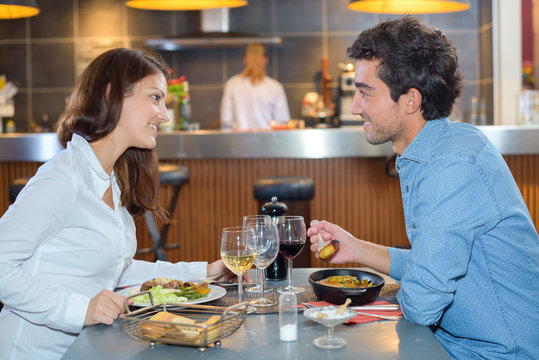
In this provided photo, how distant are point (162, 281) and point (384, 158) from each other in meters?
2.88

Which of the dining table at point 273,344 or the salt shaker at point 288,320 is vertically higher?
the salt shaker at point 288,320

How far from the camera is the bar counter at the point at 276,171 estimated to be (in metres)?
4.08

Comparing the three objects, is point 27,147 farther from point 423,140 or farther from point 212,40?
point 423,140

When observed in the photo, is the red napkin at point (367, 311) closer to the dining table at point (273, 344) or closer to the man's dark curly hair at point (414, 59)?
the dining table at point (273, 344)

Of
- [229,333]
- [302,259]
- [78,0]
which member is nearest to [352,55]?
[229,333]

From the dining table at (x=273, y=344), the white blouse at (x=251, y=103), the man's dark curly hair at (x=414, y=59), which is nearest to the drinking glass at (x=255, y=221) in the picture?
the dining table at (x=273, y=344)

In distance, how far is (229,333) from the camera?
1.23 meters

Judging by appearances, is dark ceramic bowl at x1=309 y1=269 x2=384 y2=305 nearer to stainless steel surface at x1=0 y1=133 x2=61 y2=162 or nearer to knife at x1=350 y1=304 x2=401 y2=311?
knife at x1=350 y1=304 x2=401 y2=311

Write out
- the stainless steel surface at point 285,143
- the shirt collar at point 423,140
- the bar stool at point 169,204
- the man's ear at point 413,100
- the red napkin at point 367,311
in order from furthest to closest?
the stainless steel surface at point 285,143 < the bar stool at point 169,204 < the man's ear at point 413,100 < the shirt collar at point 423,140 < the red napkin at point 367,311

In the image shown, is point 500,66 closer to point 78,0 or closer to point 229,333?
point 78,0

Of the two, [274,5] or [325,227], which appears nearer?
[325,227]

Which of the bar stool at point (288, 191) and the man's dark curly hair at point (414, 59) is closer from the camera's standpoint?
the man's dark curly hair at point (414, 59)

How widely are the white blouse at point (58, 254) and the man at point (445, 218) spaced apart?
1.92 feet

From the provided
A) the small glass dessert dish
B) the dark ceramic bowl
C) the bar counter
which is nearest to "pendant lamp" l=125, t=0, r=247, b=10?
the bar counter
